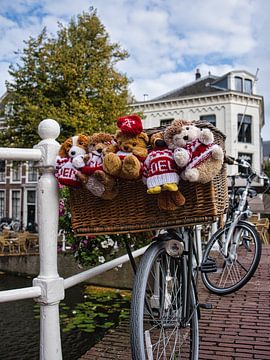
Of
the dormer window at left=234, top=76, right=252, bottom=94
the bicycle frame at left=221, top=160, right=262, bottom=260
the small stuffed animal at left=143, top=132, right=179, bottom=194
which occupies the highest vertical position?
the dormer window at left=234, top=76, right=252, bottom=94

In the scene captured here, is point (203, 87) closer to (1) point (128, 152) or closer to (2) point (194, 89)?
(2) point (194, 89)

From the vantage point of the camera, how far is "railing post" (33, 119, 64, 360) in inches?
58.7

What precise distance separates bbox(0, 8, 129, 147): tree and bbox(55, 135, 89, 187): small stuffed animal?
11223mm

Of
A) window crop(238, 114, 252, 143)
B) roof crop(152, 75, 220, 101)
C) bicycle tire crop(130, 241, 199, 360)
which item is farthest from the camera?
roof crop(152, 75, 220, 101)

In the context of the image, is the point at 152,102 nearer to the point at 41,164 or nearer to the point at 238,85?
Result: the point at 238,85

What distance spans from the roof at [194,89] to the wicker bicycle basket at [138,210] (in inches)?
877

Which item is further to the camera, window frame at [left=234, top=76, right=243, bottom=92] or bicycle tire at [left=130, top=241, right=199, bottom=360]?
window frame at [left=234, top=76, right=243, bottom=92]

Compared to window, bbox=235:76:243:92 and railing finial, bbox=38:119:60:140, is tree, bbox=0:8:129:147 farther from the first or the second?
railing finial, bbox=38:119:60:140

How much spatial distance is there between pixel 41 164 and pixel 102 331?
11.1 feet

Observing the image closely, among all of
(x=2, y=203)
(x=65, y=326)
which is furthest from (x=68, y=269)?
(x=2, y=203)

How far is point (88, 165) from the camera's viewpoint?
142 centimetres

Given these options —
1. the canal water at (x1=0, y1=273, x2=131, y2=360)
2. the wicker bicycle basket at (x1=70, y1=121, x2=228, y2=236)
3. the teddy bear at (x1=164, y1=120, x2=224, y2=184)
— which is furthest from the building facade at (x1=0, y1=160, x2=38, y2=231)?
the teddy bear at (x1=164, y1=120, x2=224, y2=184)

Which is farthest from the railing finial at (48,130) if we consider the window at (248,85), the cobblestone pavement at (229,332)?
the window at (248,85)

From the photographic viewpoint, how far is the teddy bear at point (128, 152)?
53.0 inches
